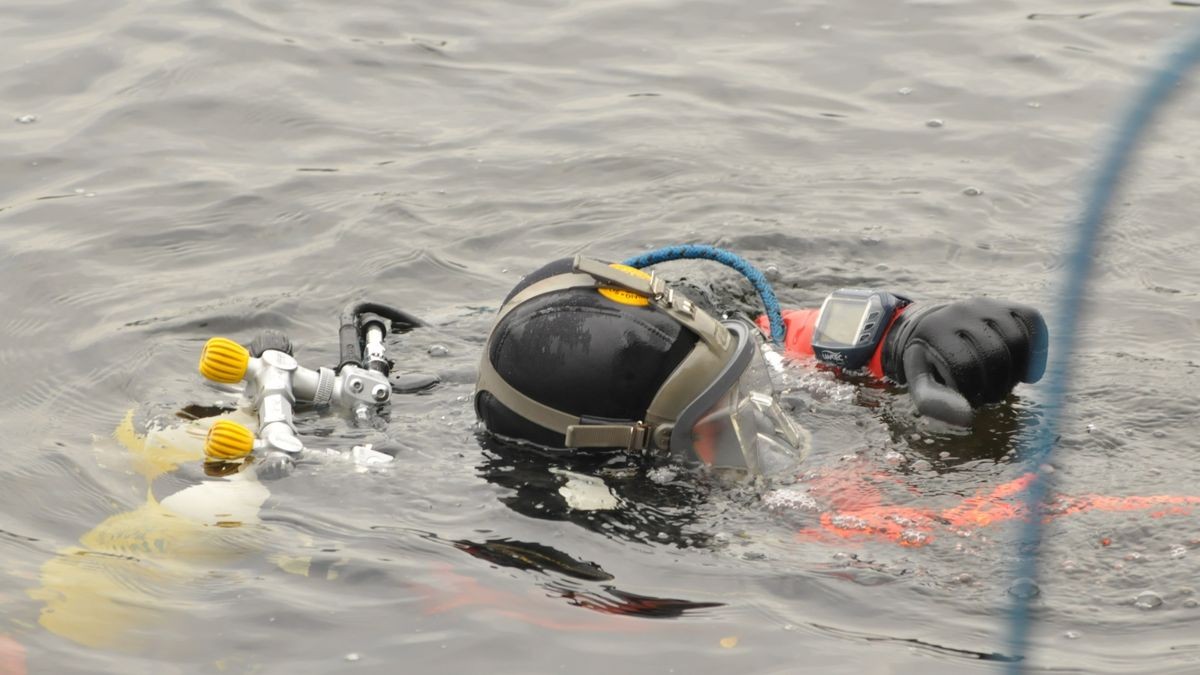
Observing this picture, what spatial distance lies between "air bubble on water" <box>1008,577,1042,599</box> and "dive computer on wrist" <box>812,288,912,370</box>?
128 cm

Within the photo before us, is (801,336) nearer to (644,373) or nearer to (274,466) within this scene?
(644,373)

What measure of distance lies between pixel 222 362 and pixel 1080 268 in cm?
276

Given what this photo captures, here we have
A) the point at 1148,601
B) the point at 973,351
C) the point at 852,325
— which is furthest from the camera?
the point at 852,325

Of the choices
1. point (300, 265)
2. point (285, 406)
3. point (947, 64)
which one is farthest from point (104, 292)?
point (947, 64)

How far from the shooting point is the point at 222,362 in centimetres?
462

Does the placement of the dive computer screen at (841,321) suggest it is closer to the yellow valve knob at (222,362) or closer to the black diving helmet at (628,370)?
the black diving helmet at (628,370)

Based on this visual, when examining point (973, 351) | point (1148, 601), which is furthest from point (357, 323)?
point (1148, 601)

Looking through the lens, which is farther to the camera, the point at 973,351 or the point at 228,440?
the point at 973,351

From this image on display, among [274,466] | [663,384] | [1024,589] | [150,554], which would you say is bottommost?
[150,554]

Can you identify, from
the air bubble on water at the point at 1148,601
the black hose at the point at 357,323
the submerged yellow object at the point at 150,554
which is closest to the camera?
the air bubble on water at the point at 1148,601

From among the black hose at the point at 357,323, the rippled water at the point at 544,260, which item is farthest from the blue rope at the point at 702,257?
the black hose at the point at 357,323

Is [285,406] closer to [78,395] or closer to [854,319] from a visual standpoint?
[78,395]

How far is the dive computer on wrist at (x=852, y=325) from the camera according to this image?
5004 mm

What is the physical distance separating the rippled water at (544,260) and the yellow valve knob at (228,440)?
211mm
